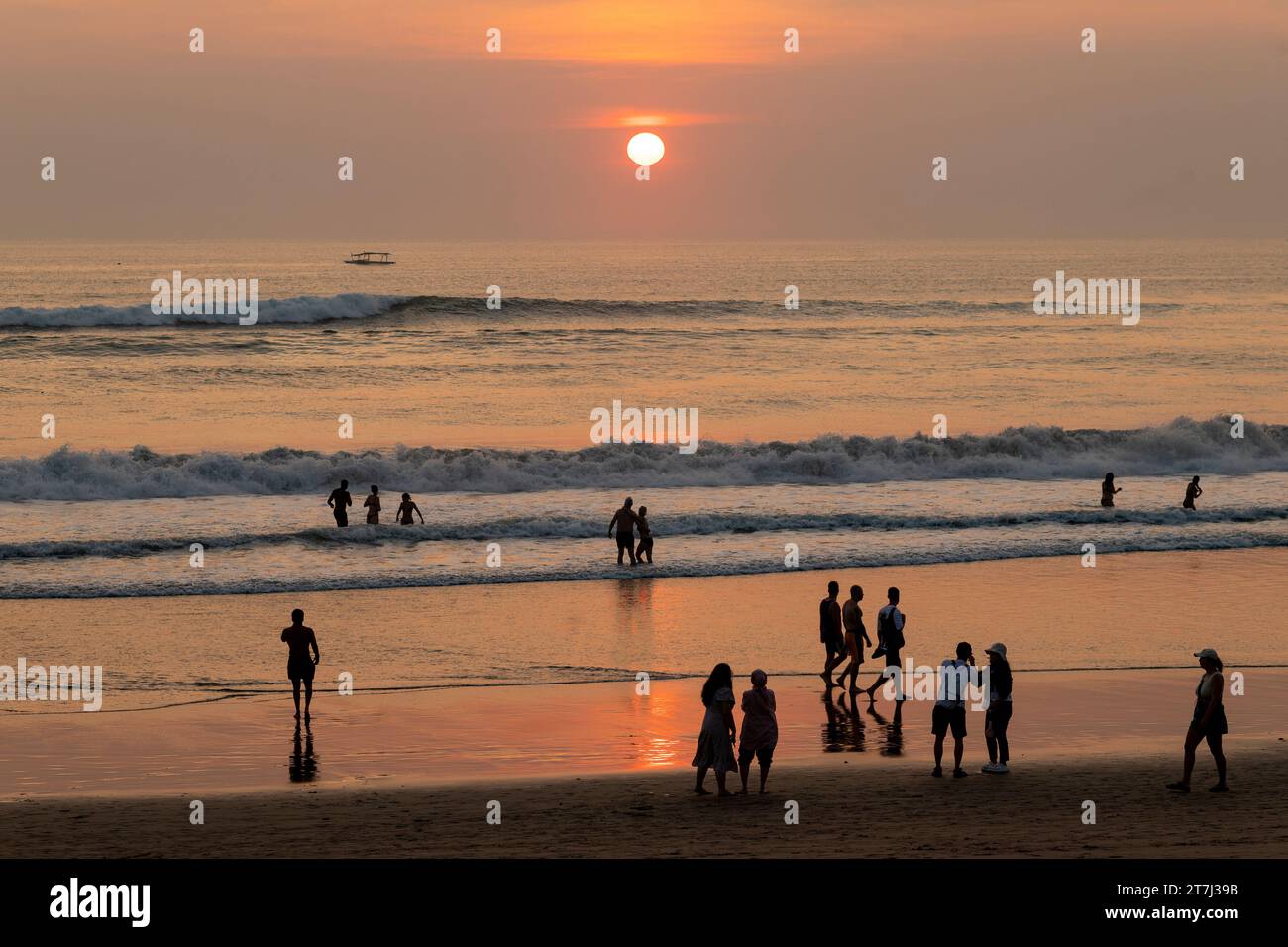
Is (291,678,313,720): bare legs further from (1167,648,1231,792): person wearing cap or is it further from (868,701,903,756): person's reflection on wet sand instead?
(1167,648,1231,792): person wearing cap

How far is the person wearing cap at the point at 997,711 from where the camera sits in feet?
45.0

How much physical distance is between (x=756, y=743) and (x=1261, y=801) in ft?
14.8

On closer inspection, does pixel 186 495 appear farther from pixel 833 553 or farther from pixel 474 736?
pixel 474 736

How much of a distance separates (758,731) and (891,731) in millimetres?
3281

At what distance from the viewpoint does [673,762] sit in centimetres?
1455

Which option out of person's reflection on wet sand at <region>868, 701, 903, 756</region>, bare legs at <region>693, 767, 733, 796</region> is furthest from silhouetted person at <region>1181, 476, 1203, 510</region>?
bare legs at <region>693, 767, 733, 796</region>

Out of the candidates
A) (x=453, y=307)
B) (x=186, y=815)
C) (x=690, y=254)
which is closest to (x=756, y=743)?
(x=186, y=815)

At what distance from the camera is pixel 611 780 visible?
13.8 meters

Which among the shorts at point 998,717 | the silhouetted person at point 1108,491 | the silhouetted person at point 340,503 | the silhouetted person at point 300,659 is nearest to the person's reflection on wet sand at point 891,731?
the shorts at point 998,717

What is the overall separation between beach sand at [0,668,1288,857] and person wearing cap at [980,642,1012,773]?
245mm

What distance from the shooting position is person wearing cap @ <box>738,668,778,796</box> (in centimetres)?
1317

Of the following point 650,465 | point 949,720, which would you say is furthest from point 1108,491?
point 949,720

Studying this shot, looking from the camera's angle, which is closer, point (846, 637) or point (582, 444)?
point (846, 637)

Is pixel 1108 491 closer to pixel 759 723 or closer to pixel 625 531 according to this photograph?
pixel 625 531
